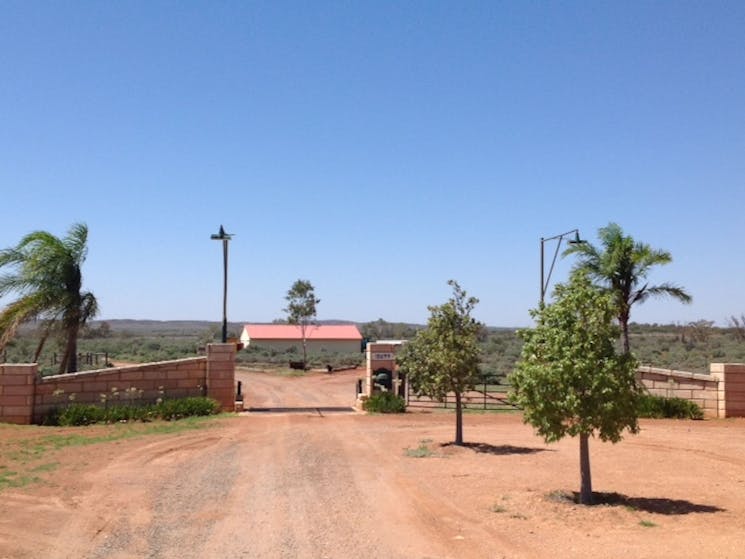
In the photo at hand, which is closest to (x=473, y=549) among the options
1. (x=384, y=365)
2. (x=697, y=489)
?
(x=697, y=489)

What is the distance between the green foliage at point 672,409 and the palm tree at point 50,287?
19125 millimetres

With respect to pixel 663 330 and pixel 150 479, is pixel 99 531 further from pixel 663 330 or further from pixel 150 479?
pixel 663 330

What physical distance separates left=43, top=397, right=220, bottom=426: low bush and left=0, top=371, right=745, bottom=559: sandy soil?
1.21 metres

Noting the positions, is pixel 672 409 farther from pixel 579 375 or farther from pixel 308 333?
pixel 308 333

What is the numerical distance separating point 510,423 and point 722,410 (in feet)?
25.0

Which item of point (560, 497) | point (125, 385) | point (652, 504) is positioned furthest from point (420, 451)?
point (125, 385)

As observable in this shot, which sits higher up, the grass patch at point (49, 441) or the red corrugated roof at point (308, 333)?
the red corrugated roof at point (308, 333)

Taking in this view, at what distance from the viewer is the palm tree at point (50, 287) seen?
80.1 feet

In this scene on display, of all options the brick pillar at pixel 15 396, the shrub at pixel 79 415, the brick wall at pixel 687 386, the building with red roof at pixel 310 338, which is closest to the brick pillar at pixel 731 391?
the brick wall at pixel 687 386

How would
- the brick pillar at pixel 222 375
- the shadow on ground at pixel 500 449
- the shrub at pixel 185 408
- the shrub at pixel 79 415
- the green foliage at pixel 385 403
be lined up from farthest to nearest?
the green foliage at pixel 385 403
the brick pillar at pixel 222 375
the shrub at pixel 185 408
the shrub at pixel 79 415
the shadow on ground at pixel 500 449

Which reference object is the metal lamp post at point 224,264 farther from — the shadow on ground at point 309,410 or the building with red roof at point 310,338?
the building with red roof at point 310,338

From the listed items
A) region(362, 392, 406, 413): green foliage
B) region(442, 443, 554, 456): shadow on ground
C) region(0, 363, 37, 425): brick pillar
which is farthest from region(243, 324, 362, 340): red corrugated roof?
region(442, 443, 554, 456): shadow on ground

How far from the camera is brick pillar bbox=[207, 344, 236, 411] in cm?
2473

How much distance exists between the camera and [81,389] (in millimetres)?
22688
